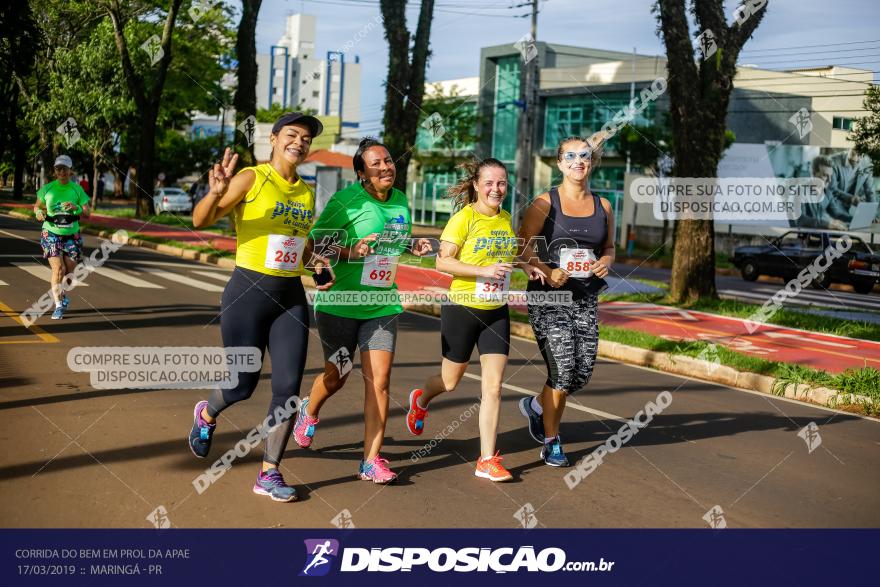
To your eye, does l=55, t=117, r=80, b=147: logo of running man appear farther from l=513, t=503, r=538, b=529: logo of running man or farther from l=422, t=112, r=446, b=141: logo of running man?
l=513, t=503, r=538, b=529: logo of running man

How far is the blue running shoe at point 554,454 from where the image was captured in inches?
238

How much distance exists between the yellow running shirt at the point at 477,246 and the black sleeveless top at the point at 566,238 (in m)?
0.28

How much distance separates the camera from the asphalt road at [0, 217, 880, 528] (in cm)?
486

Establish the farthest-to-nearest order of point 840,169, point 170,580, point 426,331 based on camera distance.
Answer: point 840,169, point 426,331, point 170,580

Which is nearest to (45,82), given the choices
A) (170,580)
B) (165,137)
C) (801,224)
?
(165,137)

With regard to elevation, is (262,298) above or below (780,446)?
above

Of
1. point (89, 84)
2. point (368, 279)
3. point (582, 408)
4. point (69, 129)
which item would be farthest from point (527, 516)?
point (89, 84)

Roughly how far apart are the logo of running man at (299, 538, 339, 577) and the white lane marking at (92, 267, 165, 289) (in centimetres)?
1189

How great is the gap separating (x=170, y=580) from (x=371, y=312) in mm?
2065

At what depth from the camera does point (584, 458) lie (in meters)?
6.30

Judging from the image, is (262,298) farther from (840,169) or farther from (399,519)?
(840,169)

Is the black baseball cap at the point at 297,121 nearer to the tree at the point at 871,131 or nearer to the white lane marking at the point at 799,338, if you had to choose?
the white lane marking at the point at 799,338

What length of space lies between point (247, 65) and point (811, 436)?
25.1 m

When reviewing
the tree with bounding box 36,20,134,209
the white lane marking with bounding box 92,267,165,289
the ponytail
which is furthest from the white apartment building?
the ponytail
